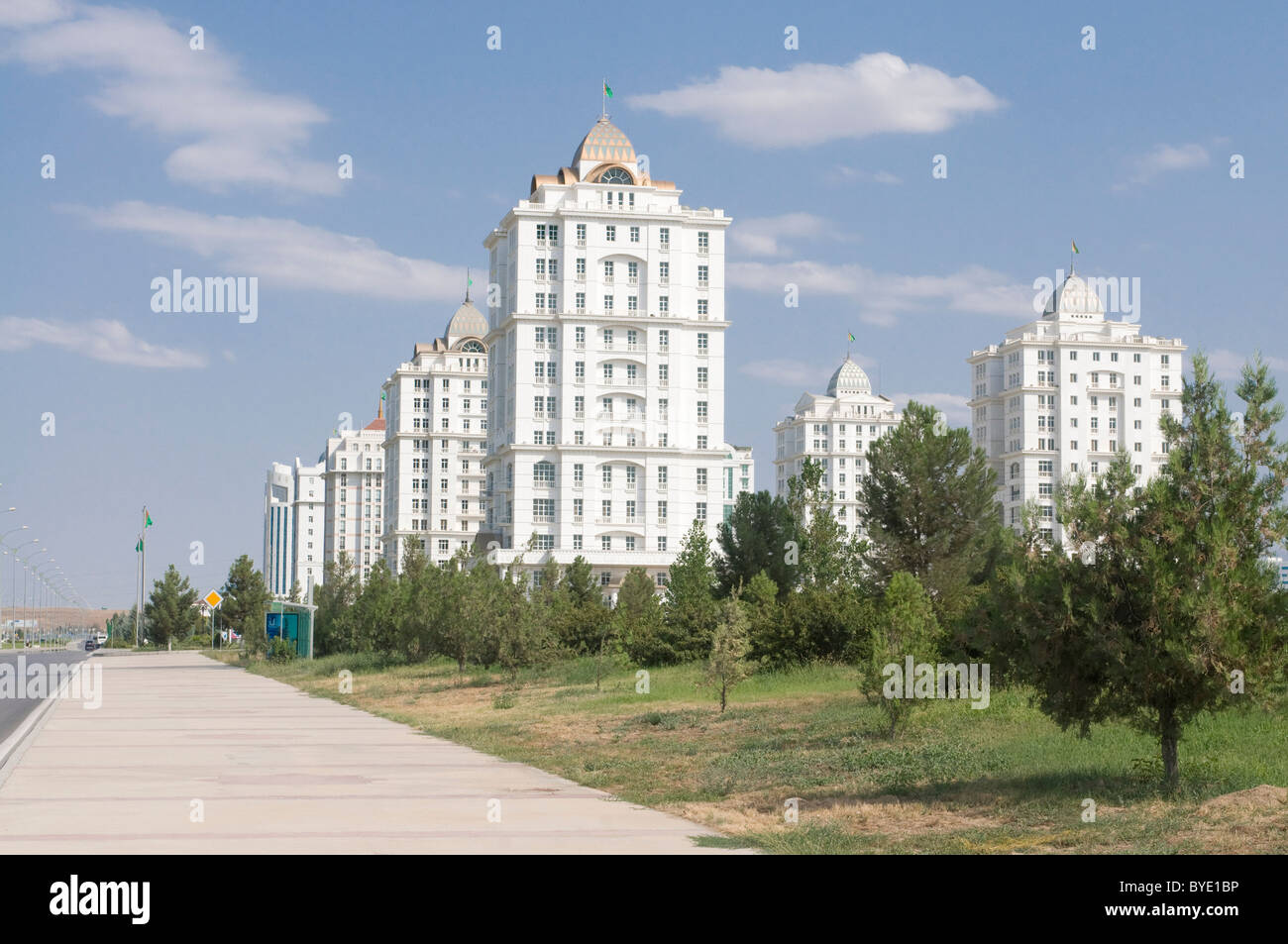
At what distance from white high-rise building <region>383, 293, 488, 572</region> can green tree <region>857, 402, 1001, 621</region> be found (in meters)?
104

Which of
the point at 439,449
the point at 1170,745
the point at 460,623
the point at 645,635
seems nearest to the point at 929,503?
the point at 645,635

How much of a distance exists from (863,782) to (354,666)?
3979 centimetres

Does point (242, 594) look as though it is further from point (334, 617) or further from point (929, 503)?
point (929, 503)

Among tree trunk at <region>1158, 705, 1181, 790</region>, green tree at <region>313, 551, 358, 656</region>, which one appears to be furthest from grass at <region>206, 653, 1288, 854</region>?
green tree at <region>313, 551, 358, 656</region>

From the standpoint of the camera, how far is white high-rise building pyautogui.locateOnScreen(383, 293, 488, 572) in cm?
14088

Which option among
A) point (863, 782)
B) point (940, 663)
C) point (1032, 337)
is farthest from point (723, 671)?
point (1032, 337)

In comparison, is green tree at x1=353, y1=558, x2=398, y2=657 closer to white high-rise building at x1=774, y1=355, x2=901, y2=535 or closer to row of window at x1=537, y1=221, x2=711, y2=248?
row of window at x1=537, y1=221, x2=711, y2=248

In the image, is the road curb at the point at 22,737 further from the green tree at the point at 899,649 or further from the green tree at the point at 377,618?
the green tree at the point at 377,618

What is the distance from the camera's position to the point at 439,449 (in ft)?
465

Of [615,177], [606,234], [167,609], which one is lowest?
[167,609]

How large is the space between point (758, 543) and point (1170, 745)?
3811 cm

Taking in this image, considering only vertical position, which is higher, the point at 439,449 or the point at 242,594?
the point at 439,449

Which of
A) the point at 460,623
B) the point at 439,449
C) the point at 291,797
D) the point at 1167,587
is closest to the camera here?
the point at 1167,587
